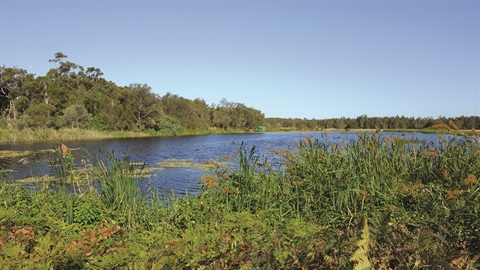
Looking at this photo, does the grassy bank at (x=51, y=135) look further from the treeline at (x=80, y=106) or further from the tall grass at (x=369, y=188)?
the tall grass at (x=369, y=188)

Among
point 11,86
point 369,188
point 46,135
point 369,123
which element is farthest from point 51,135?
point 369,123

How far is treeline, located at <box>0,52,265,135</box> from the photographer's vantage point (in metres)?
50.9

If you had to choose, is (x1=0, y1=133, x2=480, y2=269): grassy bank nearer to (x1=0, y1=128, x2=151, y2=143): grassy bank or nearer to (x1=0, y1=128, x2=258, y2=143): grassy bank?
(x1=0, y1=128, x2=258, y2=143): grassy bank

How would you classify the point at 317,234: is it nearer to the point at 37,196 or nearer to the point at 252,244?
the point at 252,244

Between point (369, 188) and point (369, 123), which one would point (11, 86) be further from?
point (369, 123)

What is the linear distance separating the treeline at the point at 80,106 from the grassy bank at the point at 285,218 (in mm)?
46556

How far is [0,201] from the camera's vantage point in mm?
6023

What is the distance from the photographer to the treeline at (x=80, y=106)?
50.9m

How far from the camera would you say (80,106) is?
51.2m

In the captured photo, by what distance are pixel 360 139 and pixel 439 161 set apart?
5.34 feet

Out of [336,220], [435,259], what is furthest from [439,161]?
[435,259]

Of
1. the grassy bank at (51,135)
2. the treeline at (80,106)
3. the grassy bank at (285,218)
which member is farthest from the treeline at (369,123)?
the grassy bank at (285,218)

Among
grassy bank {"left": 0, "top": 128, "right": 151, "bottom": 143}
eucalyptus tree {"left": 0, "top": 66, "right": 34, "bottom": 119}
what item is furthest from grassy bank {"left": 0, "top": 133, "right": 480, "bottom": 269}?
eucalyptus tree {"left": 0, "top": 66, "right": 34, "bottom": 119}

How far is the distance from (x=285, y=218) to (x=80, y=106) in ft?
173
